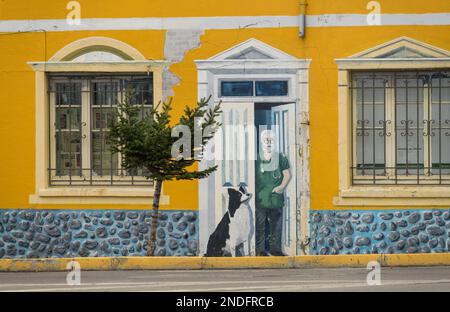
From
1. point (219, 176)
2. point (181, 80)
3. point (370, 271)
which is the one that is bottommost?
point (370, 271)

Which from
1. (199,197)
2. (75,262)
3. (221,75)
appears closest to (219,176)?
(199,197)

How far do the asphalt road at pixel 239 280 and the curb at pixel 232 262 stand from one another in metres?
0.35

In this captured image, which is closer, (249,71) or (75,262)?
(75,262)

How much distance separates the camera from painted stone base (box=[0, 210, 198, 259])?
59.2ft

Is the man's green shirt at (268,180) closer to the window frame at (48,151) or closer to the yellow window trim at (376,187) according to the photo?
the yellow window trim at (376,187)

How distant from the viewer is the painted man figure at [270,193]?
18016 mm

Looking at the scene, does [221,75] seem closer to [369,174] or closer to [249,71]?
[249,71]

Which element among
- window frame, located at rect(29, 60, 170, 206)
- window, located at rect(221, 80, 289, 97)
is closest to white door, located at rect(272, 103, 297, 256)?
window, located at rect(221, 80, 289, 97)

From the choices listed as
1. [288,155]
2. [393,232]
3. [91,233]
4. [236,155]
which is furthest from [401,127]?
[91,233]

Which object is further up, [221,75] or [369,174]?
[221,75]

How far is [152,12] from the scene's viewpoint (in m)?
18.1

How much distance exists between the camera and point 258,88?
59.0ft

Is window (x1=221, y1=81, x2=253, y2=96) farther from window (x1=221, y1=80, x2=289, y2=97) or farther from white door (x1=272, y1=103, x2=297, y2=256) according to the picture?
white door (x1=272, y1=103, x2=297, y2=256)

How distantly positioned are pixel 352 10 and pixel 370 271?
4.29 meters
